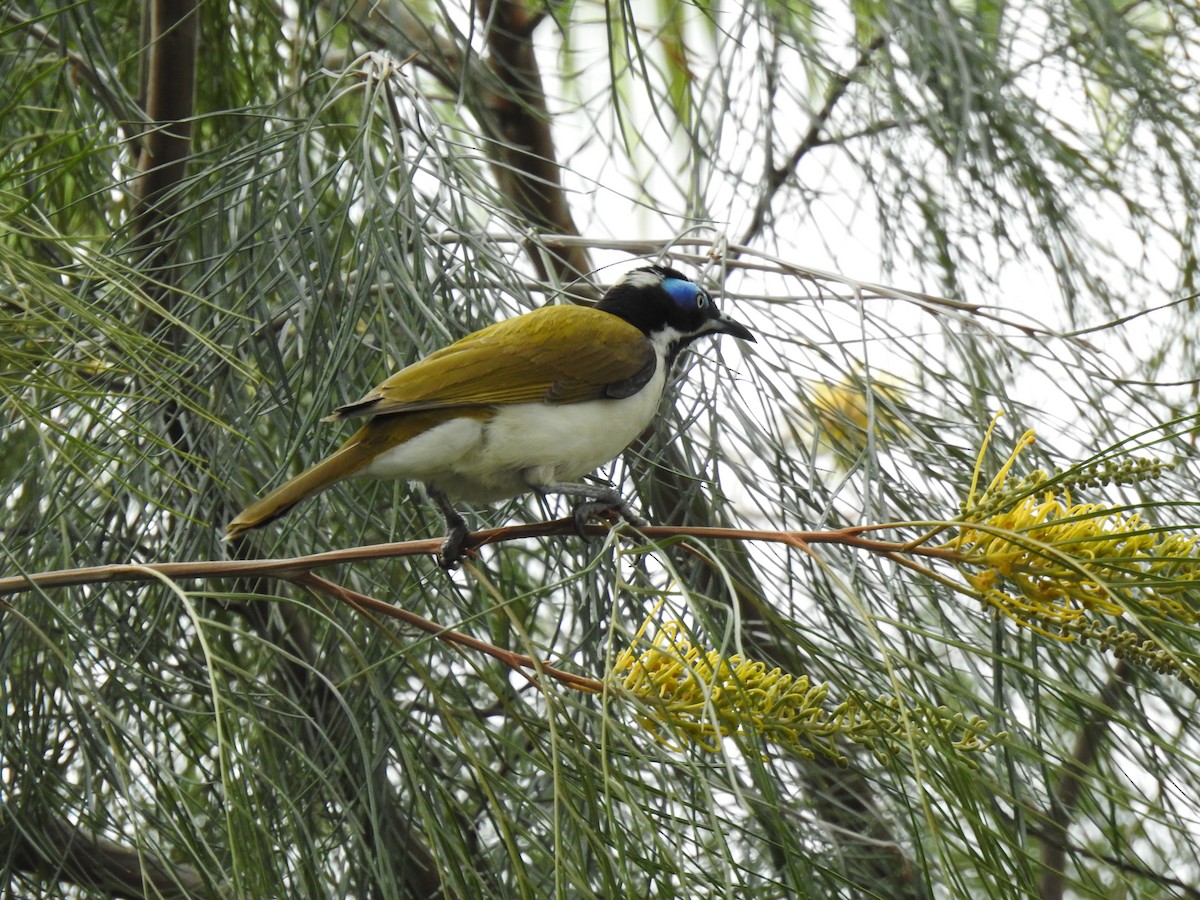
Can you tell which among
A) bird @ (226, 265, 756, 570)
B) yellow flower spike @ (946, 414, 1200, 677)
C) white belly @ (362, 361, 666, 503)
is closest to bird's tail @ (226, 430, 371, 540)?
bird @ (226, 265, 756, 570)

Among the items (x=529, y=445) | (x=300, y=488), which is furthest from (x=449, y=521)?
(x=300, y=488)

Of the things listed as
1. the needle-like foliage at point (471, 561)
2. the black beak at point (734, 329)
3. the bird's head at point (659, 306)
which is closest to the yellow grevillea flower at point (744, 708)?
the needle-like foliage at point (471, 561)

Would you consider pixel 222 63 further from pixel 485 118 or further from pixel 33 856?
pixel 33 856

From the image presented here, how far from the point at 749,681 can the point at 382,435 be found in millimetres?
932

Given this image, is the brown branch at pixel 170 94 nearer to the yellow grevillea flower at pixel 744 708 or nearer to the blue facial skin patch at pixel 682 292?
the blue facial skin patch at pixel 682 292

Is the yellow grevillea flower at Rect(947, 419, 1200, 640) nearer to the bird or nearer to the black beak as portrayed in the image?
the bird

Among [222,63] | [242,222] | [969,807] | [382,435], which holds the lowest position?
[969,807]

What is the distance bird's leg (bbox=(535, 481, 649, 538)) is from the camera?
1.85 meters

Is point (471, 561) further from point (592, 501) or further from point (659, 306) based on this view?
point (659, 306)

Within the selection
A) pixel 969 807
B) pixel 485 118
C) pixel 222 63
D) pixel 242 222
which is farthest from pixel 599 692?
pixel 222 63

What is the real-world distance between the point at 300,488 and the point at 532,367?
2.27ft

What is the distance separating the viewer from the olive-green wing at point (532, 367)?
1.98 meters

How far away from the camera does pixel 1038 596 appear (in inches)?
46.6

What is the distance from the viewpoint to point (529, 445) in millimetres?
2262
